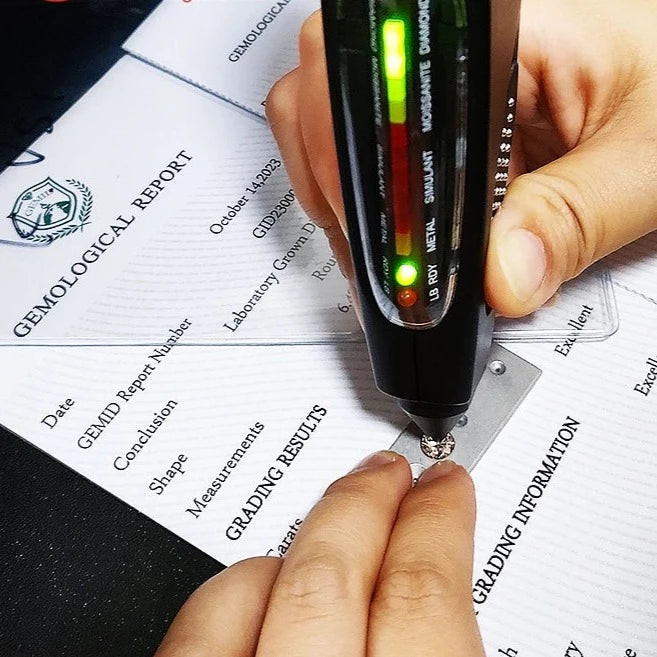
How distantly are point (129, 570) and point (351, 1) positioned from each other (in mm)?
328

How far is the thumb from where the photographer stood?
0.39 meters

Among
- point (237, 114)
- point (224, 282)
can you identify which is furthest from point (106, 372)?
point (237, 114)

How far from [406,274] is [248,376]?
20 centimetres

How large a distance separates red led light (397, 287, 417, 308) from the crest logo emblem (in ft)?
1.01

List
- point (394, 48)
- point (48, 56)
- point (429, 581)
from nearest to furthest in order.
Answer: point (394, 48), point (429, 581), point (48, 56)

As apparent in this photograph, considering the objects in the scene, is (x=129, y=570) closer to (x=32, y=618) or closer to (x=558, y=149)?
(x=32, y=618)

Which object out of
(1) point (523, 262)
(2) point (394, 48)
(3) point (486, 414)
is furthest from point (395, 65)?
(3) point (486, 414)

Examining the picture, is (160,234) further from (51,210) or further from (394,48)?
(394,48)

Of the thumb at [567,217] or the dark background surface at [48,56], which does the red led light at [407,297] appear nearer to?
the thumb at [567,217]

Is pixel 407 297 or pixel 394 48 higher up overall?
pixel 394 48

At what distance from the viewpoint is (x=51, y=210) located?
1.94ft

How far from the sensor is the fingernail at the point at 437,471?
1.48ft

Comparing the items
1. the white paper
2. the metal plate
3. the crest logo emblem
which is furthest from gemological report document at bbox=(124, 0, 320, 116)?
the metal plate

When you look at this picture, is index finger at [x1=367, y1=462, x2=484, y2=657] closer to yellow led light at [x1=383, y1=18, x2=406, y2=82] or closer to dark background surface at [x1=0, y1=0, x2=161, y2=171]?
yellow led light at [x1=383, y1=18, x2=406, y2=82]
